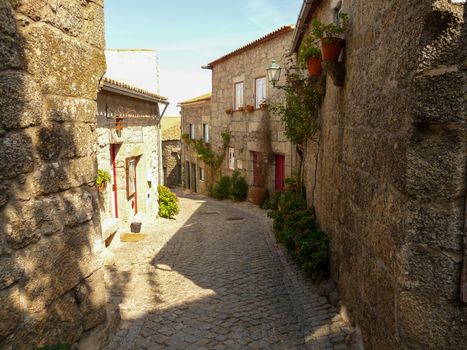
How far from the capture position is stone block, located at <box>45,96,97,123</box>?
2.68 metres

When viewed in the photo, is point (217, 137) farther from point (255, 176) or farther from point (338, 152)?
point (338, 152)

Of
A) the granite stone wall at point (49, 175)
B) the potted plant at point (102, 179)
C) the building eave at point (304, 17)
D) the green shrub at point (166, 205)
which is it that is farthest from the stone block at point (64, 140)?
the green shrub at point (166, 205)

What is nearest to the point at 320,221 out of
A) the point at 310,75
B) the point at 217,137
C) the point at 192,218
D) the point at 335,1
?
the point at 310,75

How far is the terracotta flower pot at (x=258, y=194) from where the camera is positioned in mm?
13722

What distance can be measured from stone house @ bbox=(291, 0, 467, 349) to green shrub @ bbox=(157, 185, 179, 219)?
8.76 metres

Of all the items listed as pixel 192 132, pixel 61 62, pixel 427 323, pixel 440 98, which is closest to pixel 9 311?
pixel 61 62

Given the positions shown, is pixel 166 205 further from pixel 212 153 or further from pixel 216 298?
pixel 216 298

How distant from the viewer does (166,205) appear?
12.4 m

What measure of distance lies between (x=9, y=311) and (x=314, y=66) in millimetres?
5227

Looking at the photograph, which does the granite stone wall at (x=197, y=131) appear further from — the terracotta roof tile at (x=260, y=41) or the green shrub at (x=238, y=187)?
the terracotta roof tile at (x=260, y=41)

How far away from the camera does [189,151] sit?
22.9m

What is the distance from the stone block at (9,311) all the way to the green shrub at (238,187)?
1289 cm

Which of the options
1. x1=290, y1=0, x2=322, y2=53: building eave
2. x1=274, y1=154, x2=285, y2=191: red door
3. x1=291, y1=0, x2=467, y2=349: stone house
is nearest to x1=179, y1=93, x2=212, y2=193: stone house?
x1=274, y1=154, x2=285, y2=191: red door

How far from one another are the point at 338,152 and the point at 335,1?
2.53 metres
